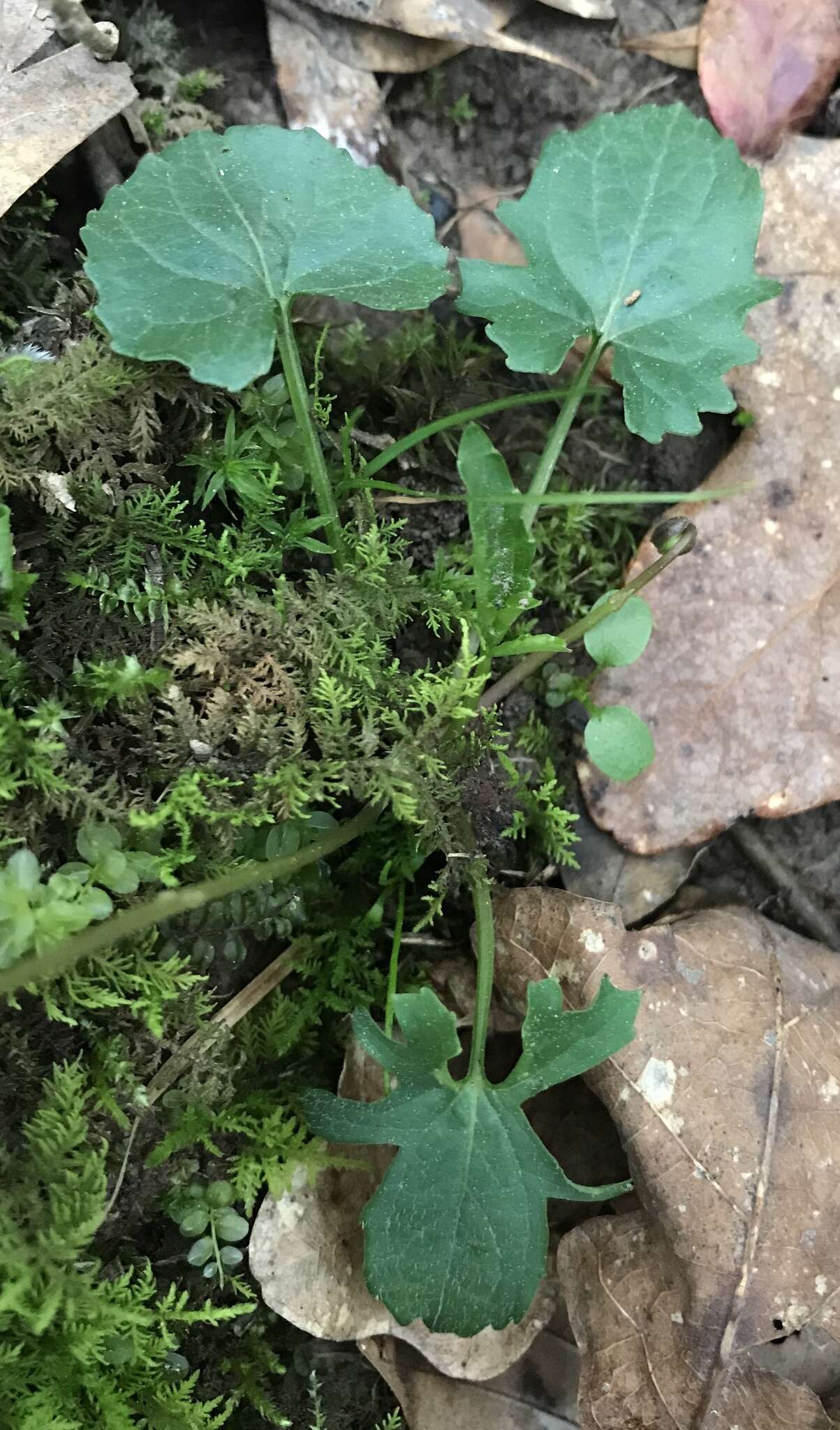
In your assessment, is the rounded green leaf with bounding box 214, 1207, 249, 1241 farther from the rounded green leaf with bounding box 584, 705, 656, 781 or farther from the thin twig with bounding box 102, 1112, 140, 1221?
the rounded green leaf with bounding box 584, 705, 656, 781

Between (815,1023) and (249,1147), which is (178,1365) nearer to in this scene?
(249,1147)

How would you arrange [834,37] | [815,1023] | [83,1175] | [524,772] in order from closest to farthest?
[83,1175] < [815,1023] < [524,772] < [834,37]

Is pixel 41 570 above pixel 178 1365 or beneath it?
above

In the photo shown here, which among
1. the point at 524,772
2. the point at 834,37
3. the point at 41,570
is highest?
the point at 834,37

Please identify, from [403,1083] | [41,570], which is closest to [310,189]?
[41,570]

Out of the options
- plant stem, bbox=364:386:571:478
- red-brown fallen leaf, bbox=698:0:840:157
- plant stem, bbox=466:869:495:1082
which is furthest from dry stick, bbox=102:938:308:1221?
red-brown fallen leaf, bbox=698:0:840:157

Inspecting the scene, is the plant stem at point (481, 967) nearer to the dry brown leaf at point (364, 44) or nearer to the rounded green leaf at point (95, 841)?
the rounded green leaf at point (95, 841)

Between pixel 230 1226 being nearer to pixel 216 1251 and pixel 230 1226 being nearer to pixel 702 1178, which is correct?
pixel 216 1251

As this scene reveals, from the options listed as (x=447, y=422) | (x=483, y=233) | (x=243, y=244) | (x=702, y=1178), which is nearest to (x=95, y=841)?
(x=447, y=422)
